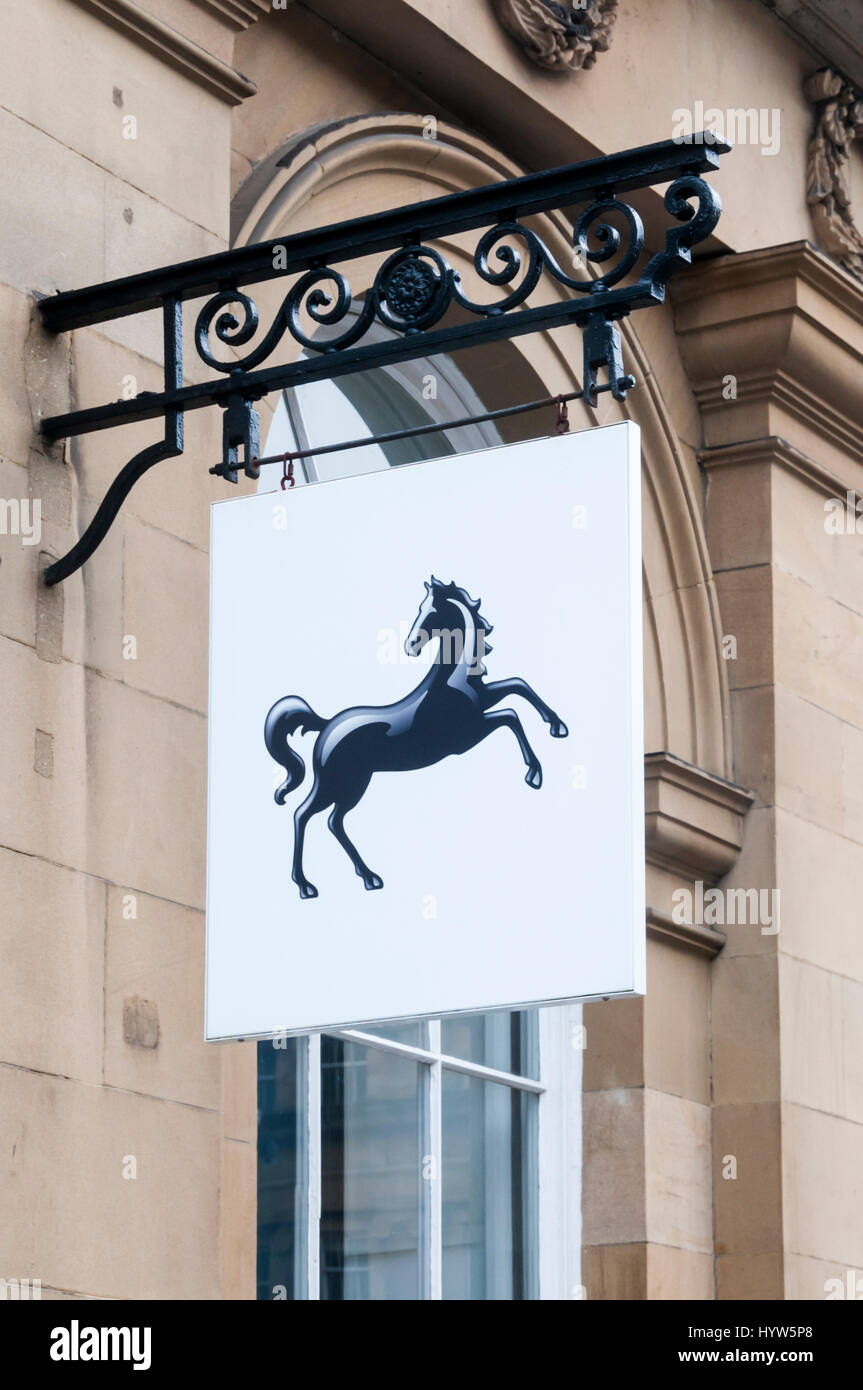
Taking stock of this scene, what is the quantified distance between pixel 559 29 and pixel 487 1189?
4.05 m

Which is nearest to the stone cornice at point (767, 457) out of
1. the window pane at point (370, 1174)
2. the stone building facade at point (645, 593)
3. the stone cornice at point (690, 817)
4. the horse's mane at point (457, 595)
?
the stone building facade at point (645, 593)

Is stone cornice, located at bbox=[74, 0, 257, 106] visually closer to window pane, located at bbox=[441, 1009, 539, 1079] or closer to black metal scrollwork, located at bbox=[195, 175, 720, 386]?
black metal scrollwork, located at bbox=[195, 175, 720, 386]

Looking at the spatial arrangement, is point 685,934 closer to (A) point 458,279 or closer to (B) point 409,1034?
(B) point 409,1034

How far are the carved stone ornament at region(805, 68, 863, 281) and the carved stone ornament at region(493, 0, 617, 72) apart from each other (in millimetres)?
1608

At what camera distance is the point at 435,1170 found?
7461mm

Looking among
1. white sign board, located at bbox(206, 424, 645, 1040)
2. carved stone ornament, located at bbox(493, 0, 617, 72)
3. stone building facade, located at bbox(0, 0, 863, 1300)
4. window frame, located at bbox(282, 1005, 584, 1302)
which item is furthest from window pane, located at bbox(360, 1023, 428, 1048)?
carved stone ornament, located at bbox(493, 0, 617, 72)

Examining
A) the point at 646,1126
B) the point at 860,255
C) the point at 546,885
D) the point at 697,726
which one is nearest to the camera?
the point at 546,885

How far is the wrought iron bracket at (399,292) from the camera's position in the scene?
185 inches

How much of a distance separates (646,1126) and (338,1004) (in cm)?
375

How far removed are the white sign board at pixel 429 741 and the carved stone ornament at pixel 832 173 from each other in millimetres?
5134

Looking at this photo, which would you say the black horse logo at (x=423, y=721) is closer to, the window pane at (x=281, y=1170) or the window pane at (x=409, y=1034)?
the window pane at (x=281, y=1170)

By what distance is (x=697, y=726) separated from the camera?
28.5 feet

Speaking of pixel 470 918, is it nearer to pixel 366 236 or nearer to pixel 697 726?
pixel 366 236
